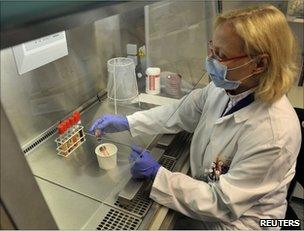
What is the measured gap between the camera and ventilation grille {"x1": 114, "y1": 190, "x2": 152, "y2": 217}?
1.01m

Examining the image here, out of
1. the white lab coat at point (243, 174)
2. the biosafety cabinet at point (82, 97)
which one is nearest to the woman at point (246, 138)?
the white lab coat at point (243, 174)

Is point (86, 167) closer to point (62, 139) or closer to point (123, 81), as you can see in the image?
point (62, 139)

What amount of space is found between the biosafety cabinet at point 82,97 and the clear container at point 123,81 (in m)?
0.04

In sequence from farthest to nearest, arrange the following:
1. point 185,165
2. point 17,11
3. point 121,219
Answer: point 185,165 < point 121,219 < point 17,11

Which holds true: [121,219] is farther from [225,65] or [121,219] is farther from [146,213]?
[225,65]

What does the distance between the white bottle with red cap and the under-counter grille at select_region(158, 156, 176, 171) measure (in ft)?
1.61

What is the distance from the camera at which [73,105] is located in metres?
1.56

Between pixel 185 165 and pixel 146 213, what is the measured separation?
14.7 inches

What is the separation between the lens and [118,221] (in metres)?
0.97

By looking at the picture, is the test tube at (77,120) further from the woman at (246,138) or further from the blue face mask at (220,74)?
the blue face mask at (220,74)

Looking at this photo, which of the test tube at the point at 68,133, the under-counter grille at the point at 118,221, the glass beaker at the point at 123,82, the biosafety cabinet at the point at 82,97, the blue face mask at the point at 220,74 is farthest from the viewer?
the glass beaker at the point at 123,82

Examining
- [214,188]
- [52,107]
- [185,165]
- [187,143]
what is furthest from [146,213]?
[52,107]

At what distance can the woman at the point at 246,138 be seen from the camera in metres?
1.03

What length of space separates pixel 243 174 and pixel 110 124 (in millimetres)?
670
